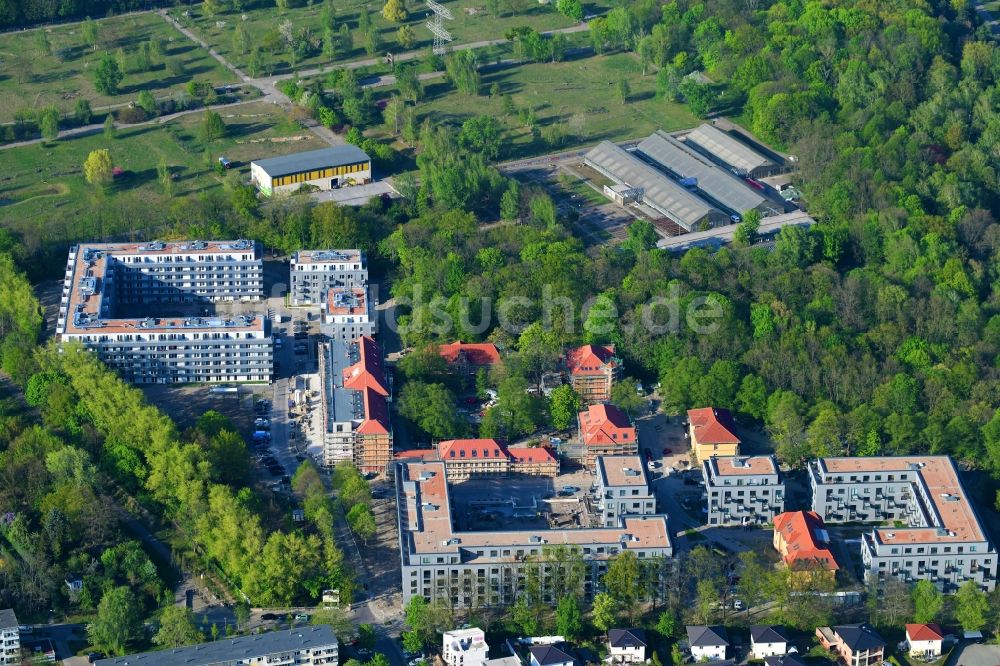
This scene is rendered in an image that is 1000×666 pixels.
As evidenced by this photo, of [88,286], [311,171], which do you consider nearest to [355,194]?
[311,171]

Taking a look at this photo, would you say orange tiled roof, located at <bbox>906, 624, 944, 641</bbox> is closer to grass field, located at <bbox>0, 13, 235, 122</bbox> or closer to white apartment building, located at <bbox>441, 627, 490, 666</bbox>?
white apartment building, located at <bbox>441, 627, 490, 666</bbox>

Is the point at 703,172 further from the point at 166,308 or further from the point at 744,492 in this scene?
the point at 744,492

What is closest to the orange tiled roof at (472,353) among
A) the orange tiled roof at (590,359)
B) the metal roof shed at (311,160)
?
the orange tiled roof at (590,359)

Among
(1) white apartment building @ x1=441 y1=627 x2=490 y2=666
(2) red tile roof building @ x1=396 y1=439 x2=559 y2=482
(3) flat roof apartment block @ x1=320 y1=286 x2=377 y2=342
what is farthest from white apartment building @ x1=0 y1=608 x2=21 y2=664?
(3) flat roof apartment block @ x1=320 y1=286 x2=377 y2=342

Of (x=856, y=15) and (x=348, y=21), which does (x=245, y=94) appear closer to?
(x=348, y=21)

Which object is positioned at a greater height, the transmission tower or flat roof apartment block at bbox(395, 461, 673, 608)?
flat roof apartment block at bbox(395, 461, 673, 608)

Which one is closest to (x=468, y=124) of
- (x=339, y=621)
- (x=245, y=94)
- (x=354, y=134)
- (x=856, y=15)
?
(x=354, y=134)
